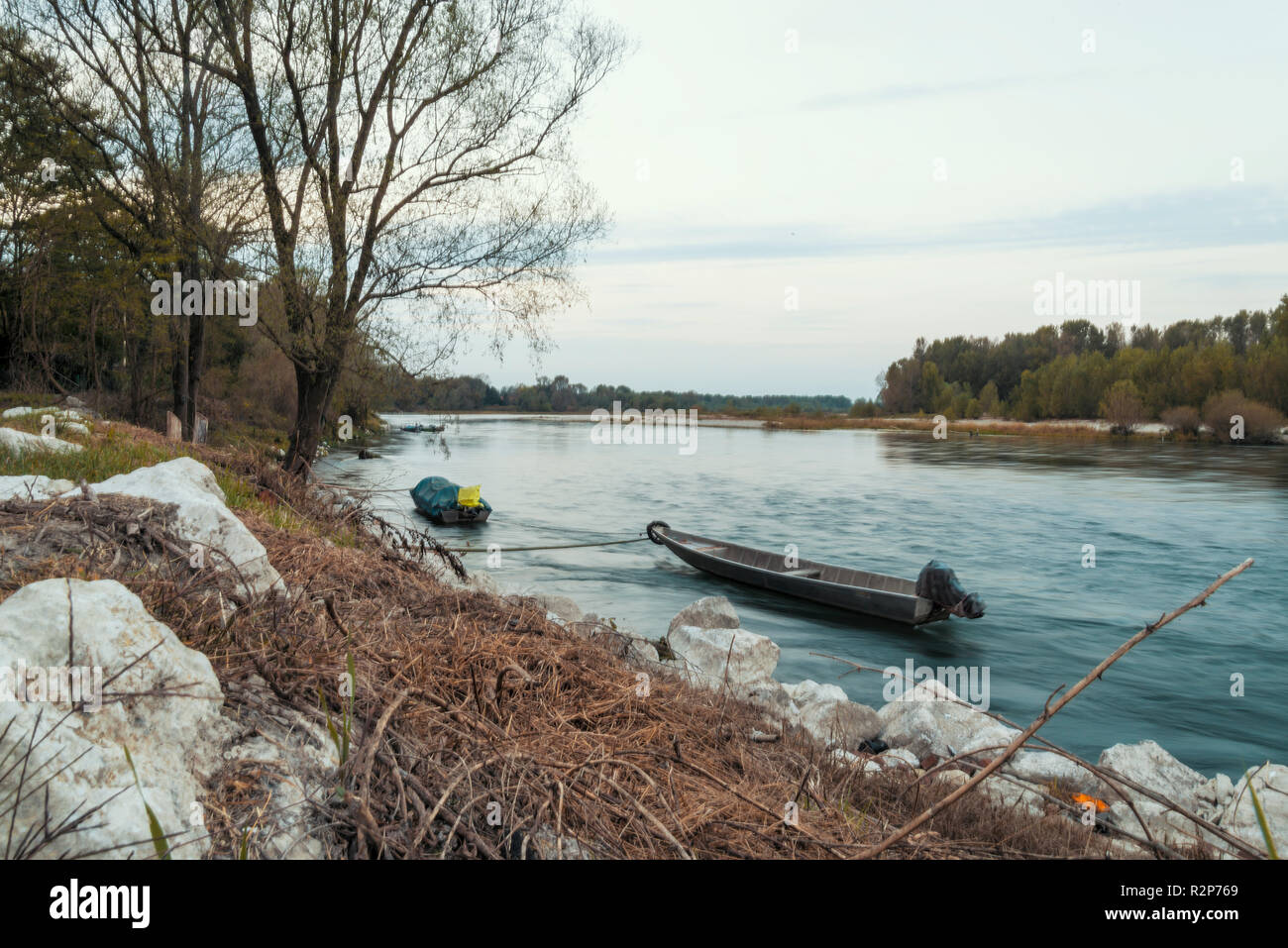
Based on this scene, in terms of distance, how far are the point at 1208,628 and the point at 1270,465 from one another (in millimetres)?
43692

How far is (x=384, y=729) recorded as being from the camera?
311 cm

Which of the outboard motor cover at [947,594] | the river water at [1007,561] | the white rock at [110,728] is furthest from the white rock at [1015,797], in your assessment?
the outboard motor cover at [947,594]

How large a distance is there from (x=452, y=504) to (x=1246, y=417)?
243ft

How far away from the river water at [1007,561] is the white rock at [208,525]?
5.19 meters

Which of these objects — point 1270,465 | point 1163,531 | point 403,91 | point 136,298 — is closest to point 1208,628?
point 1163,531

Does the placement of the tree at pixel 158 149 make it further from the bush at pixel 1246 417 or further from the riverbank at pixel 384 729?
the bush at pixel 1246 417

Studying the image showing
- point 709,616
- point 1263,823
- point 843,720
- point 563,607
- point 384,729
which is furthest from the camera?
point 709,616

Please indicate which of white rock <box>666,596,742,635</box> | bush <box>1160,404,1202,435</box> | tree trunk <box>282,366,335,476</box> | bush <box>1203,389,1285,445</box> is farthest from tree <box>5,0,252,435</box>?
bush <box>1160,404,1202,435</box>

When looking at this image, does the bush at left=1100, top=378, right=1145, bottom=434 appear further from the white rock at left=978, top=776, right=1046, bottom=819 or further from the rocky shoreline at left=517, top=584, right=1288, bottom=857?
the white rock at left=978, top=776, right=1046, bottom=819

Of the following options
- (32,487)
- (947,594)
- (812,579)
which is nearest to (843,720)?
(32,487)

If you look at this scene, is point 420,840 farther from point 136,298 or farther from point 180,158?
point 136,298

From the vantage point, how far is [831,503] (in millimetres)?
36969

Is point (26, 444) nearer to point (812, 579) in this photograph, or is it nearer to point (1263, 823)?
point (1263, 823)

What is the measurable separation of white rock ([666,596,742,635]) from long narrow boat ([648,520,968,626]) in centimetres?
430
